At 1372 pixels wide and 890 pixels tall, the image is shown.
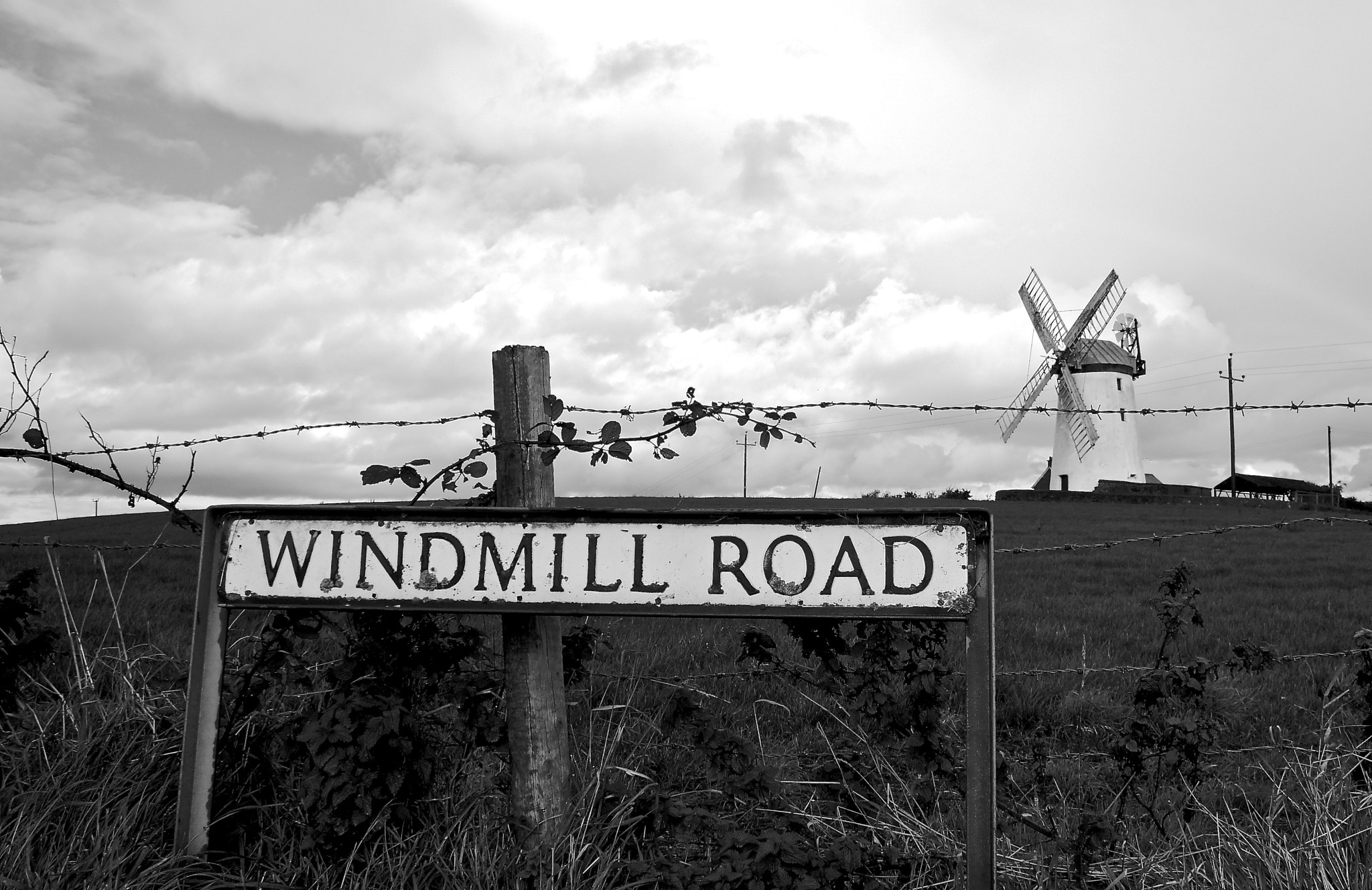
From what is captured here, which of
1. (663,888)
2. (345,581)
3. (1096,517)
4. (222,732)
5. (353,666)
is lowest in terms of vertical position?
(663,888)

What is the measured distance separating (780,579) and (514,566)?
2.46ft

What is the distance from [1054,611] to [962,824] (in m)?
6.65

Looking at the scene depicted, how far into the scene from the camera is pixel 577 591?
266cm

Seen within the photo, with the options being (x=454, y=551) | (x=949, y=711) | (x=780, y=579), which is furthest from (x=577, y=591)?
(x=949, y=711)

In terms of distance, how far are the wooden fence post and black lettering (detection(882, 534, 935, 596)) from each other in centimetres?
104

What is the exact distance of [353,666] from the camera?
2902 millimetres

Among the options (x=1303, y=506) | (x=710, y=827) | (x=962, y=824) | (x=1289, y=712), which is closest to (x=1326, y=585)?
(x=1289, y=712)

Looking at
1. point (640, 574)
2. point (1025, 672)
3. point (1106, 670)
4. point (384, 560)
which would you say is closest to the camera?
point (640, 574)

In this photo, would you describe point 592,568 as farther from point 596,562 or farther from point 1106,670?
point 1106,670

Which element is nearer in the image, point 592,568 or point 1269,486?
point 592,568

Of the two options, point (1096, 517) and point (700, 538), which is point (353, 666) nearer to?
point (700, 538)

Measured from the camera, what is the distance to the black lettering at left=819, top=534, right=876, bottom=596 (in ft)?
8.32

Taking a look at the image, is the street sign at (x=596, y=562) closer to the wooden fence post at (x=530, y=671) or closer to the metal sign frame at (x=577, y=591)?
the metal sign frame at (x=577, y=591)

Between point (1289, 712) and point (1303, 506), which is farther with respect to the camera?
point (1303, 506)
